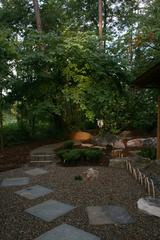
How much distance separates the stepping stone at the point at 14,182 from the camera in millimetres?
5602

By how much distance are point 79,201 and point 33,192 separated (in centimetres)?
105

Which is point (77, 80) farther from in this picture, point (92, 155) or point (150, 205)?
point (150, 205)

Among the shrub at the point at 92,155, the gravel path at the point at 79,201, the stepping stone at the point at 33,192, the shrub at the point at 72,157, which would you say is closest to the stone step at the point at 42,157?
the shrub at the point at 72,157

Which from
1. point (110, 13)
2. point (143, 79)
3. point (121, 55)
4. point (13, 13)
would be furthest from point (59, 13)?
point (143, 79)

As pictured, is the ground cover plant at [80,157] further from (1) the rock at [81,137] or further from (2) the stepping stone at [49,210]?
(2) the stepping stone at [49,210]

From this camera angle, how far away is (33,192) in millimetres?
5016

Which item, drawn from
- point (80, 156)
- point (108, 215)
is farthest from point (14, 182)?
point (108, 215)

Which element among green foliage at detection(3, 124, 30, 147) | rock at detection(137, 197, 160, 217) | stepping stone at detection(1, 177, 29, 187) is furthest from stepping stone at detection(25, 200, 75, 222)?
green foliage at detection(3, 124, 30, 147)

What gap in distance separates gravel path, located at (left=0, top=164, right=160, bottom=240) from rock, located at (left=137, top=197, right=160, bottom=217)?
0.31 feet

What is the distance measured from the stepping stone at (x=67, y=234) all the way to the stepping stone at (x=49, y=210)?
378 millimetres

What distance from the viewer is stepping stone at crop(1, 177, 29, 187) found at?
560 centimetres

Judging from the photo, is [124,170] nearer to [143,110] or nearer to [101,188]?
[101,188]

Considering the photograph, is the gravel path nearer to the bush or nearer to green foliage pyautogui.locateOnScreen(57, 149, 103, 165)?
green foliage pyautogui.locateOnScreen(57, 149, 103, 165)

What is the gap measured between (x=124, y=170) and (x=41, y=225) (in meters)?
3.44
